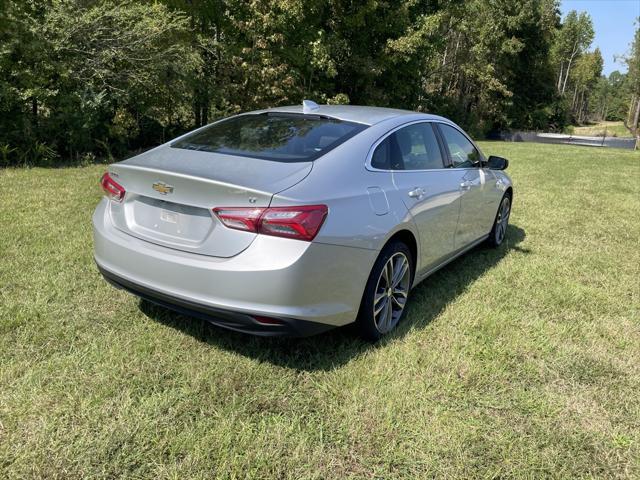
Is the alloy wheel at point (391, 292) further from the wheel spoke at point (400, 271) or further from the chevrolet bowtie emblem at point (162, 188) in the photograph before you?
the chevrolet bowtie emblem at point (162, 188)

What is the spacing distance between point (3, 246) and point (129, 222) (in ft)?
8.18

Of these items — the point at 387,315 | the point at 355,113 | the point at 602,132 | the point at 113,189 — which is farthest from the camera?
the point at 602,132

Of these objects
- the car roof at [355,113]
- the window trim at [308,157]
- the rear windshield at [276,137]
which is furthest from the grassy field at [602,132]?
the rear windshield at [276,137]

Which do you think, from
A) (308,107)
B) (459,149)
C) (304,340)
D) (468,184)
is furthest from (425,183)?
(304,340)

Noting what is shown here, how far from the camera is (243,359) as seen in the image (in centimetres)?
309

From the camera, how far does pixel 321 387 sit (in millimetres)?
2863

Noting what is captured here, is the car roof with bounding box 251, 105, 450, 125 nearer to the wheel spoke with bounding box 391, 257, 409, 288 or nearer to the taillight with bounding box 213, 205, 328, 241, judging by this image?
the wheel spoke with bounding box 391, 257, 409, 288

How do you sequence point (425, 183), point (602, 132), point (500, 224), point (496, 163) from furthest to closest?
point (602, 132)
point (500, 224)
point (496, 163)
point (425, 183)

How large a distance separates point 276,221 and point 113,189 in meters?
1.30

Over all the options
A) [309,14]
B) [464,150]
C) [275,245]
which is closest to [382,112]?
[464,150]

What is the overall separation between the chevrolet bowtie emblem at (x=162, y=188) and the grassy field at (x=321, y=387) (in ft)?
3.32

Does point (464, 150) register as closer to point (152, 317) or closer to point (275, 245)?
point (275, 245)

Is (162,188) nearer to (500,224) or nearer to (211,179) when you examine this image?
(211,179)

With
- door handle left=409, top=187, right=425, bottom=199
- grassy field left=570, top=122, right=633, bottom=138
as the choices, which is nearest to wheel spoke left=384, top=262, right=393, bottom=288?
door handle left=409, top=187, right=425, bottom=199
